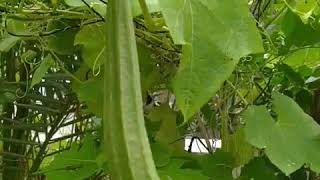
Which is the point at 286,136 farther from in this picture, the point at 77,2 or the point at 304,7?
the point at 77,2

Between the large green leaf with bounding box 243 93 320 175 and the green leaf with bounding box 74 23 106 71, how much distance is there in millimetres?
174

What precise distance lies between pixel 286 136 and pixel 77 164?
9.4 inches

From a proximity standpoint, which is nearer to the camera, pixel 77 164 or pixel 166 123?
pixel 77 164

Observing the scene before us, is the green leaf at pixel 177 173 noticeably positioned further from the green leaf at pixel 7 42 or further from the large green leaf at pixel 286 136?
the green leaf at pixel 7 42

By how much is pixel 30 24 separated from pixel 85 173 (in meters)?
0.21

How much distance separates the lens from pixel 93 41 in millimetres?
768

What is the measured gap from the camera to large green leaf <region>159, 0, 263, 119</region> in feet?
1.64

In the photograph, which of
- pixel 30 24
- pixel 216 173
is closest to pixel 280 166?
pixel 216 173

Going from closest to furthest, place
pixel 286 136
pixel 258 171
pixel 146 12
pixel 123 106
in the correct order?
1. pixel 123 106
2. pixel 146 12
3. pixel 286 136
4. pixel 258 171

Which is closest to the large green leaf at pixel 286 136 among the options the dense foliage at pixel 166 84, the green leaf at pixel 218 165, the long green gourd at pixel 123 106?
the dense foliage at pixel 166 84

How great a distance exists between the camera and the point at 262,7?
0.83m

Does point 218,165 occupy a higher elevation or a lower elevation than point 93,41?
lower

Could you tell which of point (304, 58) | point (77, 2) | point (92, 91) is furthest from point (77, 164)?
point (304, 58)

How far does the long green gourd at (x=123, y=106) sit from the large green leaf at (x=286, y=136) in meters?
0.24
